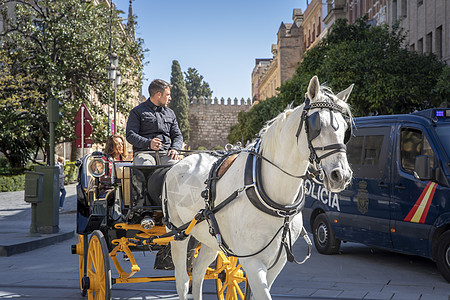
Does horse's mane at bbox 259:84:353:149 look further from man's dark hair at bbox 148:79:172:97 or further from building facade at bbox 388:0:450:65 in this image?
building facade at bbox 388:0:450:65

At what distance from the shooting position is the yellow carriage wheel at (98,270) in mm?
5668

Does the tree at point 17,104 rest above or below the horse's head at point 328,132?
above

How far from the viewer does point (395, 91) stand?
2478 centimetres

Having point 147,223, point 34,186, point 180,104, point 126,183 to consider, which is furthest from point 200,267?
point 180,104

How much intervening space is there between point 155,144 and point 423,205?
177 inches

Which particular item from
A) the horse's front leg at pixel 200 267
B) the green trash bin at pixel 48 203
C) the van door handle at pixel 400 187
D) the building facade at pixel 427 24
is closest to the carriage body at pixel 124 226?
the horse's front leg at pixel 200 267

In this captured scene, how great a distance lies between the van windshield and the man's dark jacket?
4.13 metres

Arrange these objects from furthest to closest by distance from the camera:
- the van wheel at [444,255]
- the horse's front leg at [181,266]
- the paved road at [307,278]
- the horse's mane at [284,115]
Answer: the van wheel at [444,255] → the paved road at [307,278] → the horse's front leg at [181,266] → the horse's mane at [284,115]

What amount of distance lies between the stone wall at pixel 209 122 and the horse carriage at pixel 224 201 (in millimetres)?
87413

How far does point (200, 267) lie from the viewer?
18.5 feet

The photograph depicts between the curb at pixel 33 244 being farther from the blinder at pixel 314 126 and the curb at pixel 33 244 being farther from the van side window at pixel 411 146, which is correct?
Answer: the blinder at pixel 314 126

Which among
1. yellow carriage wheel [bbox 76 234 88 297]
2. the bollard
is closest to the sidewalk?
the bollard

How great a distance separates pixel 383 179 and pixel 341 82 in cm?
1766

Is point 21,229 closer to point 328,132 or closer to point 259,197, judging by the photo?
point 259,197
